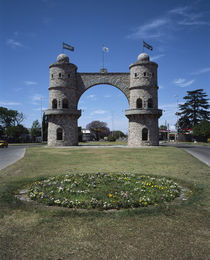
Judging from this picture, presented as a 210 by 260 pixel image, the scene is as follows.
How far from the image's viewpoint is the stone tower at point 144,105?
3603 centimetres

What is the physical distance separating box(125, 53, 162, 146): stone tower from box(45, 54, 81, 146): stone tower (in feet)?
34.4

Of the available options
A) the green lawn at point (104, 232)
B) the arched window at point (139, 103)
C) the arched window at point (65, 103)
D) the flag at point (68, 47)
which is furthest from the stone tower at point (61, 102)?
the green lawn at point (104, 232)

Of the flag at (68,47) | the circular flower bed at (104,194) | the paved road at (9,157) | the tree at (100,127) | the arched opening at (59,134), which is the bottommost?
the paved road at (9,157)

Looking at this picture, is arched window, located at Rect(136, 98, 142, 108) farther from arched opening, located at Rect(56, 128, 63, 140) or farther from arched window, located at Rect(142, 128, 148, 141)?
arched opening, located at Rect(56, 128, 63, 140)

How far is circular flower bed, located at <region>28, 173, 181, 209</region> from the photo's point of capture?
220 inches

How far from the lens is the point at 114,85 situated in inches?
1519

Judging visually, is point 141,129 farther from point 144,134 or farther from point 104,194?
point 104,194

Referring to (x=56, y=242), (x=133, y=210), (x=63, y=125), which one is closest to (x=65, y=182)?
(x=133, y=210)

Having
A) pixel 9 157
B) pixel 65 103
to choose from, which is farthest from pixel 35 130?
pixel 9 157

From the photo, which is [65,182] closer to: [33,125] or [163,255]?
[163,255]

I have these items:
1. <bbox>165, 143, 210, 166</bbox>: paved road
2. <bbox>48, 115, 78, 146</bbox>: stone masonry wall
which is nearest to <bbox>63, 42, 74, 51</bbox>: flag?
<bbox>48, 115, 78, 146</bbox>: stone masonry wall

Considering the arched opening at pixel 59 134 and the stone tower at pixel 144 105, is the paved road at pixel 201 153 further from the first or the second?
the arched opening at pixel 59 134

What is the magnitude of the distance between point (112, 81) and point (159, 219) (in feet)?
117

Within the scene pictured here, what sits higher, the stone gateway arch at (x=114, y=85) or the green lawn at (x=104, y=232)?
the stone gateway arch at (x=114, y=85)
